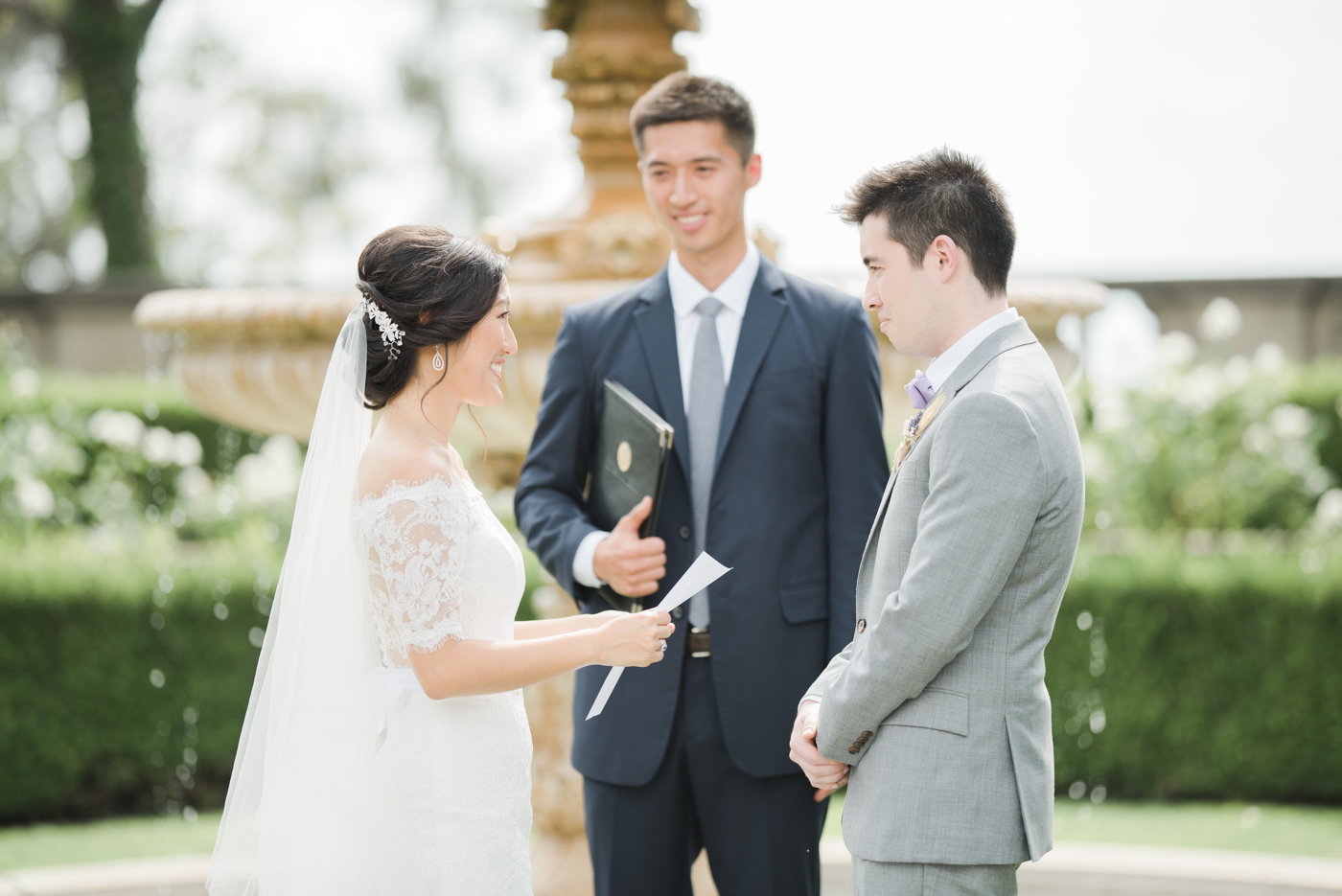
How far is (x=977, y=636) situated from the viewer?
218cm

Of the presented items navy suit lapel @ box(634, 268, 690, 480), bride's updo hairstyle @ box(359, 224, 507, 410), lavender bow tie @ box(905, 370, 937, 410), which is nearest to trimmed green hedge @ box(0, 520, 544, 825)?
navy suit lapel @ box(634, 268, 690, 480)

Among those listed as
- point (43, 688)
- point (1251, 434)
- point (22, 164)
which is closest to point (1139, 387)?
point (1251, 434)

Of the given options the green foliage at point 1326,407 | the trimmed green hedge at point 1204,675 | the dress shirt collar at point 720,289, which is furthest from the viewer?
the green foliage at point 1326,407

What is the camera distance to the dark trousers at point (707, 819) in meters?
2.93

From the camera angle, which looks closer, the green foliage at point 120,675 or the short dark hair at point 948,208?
the short dark hair at point 948,208

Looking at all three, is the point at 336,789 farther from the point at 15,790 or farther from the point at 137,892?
the point at 15,790

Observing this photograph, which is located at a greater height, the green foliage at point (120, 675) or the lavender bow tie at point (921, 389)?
the lavender bow tie at point (921, 389)

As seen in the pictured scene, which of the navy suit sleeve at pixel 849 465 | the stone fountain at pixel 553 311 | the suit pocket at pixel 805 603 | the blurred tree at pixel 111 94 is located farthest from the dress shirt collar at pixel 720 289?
the blurred tree at pixel 111 94

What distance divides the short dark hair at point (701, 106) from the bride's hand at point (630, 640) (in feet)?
4.32

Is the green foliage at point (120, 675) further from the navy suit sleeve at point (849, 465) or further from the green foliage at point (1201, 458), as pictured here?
the green foliage at point (1201, 458)

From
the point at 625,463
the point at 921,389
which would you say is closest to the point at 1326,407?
the point at 625,463

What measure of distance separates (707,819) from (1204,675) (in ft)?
15.0

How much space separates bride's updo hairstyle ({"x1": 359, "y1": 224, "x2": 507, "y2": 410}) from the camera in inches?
102

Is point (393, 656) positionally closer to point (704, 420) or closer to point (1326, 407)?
point (704, 420)
